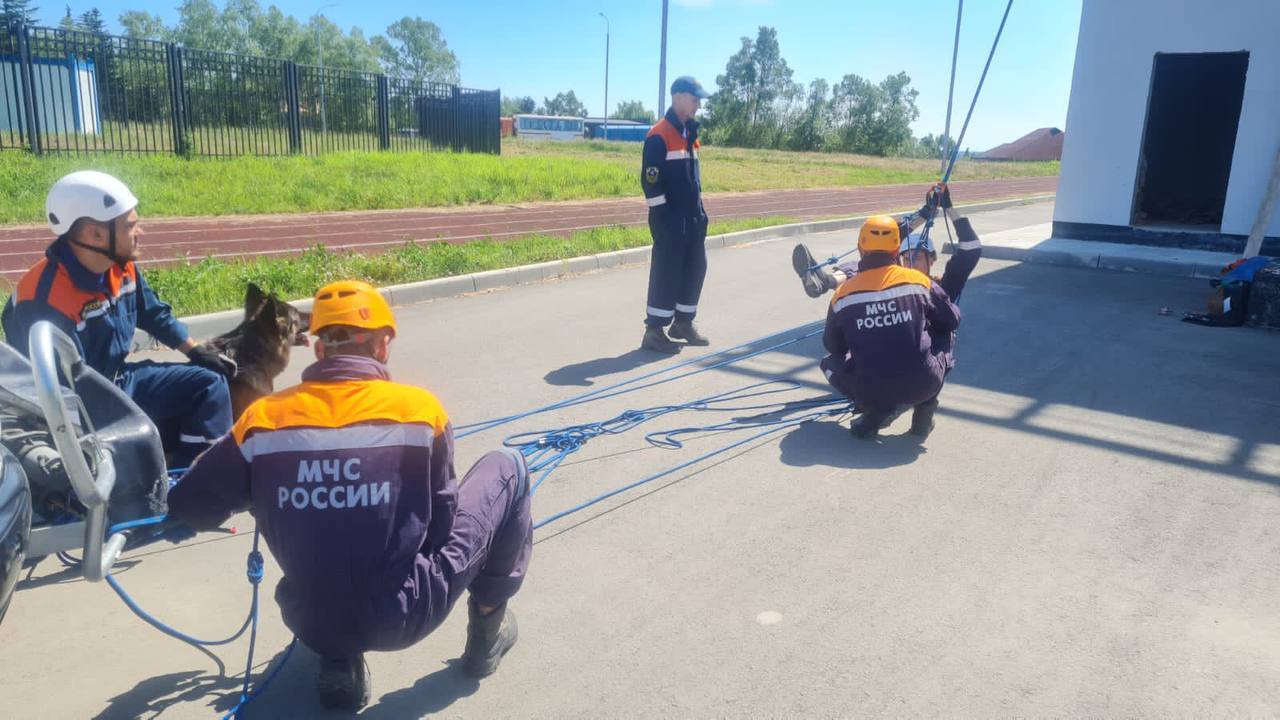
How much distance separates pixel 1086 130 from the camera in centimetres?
1362

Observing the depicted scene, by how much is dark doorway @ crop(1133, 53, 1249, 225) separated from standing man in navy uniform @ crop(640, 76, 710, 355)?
1038 centimetres

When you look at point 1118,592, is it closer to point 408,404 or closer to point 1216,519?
point 1216,519

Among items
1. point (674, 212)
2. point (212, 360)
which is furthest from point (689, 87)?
point (212, 360)

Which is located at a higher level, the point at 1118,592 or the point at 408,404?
the point at 408,404

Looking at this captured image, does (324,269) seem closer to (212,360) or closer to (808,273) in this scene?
(808,273)

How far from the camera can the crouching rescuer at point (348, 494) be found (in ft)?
8.57

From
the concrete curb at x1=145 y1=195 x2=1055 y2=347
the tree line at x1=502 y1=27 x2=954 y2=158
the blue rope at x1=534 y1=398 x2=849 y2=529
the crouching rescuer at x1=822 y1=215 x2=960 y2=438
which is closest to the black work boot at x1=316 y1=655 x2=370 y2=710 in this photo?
the blue rope at x1=534 y1=398 x2=849 y2=529

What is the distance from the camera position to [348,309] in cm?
276

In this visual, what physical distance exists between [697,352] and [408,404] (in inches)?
210

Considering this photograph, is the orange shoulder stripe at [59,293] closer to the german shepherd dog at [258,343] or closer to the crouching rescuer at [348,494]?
the german shepherd dog at [258,343]

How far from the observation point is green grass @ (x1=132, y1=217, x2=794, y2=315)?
8.61m

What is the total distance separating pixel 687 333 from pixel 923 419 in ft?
9.05

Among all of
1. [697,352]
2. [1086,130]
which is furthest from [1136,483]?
[1086,130]

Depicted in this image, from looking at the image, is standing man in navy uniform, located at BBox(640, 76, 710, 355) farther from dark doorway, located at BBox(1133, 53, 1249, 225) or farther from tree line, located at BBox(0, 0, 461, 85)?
tree line, located at BBox(0, 0, 461, 85)
